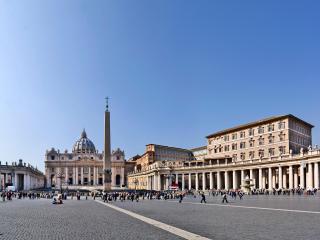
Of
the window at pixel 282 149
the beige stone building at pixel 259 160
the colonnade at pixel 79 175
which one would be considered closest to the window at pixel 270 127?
the beige stone building at pixel 259 160

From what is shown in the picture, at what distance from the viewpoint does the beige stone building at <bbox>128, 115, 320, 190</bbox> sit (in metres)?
74.3

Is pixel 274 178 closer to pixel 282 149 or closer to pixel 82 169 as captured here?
pixel 282 149

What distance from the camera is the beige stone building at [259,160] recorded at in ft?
244

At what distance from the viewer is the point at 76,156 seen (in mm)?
190125

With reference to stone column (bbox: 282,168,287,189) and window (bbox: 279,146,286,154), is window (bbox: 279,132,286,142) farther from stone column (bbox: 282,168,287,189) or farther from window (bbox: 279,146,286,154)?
stone column (bbox: 282,168,287,189)

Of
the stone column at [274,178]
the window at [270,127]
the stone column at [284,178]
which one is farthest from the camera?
the window at [270,127]

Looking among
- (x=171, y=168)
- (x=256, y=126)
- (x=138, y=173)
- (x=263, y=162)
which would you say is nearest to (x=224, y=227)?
(x=263, y=162)

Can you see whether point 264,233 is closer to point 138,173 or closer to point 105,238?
point 105,238

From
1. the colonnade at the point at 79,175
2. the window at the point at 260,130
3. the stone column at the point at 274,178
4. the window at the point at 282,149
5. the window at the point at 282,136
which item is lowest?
the colonnade at the point at 79,175

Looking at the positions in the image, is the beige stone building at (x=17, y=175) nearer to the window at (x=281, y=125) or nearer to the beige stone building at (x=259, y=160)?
the beige stone building at (x=259, y=160)

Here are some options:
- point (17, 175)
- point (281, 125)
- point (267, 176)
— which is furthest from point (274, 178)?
point (17, 175)

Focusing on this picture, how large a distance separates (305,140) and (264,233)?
8098 centimetres

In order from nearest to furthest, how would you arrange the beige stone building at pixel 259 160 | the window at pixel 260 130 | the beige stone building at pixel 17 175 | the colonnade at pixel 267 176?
the colonnade at pixel 267 176 → the beige stone building at pixel 259 160 → the window at pixel 260 130 → the beige stone building at pixel 17 175

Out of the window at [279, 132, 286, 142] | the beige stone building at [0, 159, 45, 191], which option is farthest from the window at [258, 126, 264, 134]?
the beige stone building at [0, 159, 45, 191]
